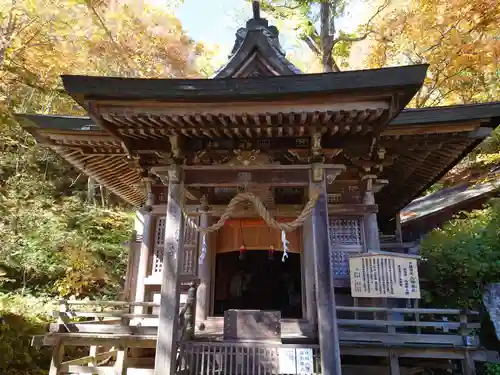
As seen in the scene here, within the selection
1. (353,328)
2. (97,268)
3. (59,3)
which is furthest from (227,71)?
(97,268)

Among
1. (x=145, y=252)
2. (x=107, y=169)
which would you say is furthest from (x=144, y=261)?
(x=107, y=169)

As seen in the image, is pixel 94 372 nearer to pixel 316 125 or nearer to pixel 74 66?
pixel 316 125

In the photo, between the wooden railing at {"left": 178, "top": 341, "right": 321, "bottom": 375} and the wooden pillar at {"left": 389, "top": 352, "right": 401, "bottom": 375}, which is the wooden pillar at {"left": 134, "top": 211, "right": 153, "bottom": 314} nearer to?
the wooden railing at {"left": 178, "top": 341, "right": 321, "bottom": 375}

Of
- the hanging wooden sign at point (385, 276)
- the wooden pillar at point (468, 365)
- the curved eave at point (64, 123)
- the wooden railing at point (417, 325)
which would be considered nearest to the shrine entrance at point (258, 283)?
the hanging wooden sign at point (385, 276)

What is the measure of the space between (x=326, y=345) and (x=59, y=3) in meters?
14.8

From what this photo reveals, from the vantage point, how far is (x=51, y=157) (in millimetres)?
18578

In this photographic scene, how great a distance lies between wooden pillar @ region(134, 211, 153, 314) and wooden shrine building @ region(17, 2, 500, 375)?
0.02 m

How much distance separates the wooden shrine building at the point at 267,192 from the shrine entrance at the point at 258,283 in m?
3.47

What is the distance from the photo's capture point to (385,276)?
6.19 meters

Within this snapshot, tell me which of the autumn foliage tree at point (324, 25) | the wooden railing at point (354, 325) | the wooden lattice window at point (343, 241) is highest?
the autumn foliage tree at point (324, 25)

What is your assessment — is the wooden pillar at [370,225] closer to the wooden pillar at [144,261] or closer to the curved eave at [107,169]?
the wooden pillar at [144,261]

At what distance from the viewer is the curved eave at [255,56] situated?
6.89 meters

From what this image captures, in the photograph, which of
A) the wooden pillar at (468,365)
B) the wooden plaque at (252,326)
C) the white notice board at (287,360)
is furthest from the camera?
the wooden pillar at (468,365)

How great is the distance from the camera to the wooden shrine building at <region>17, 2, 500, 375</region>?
4656 mm
